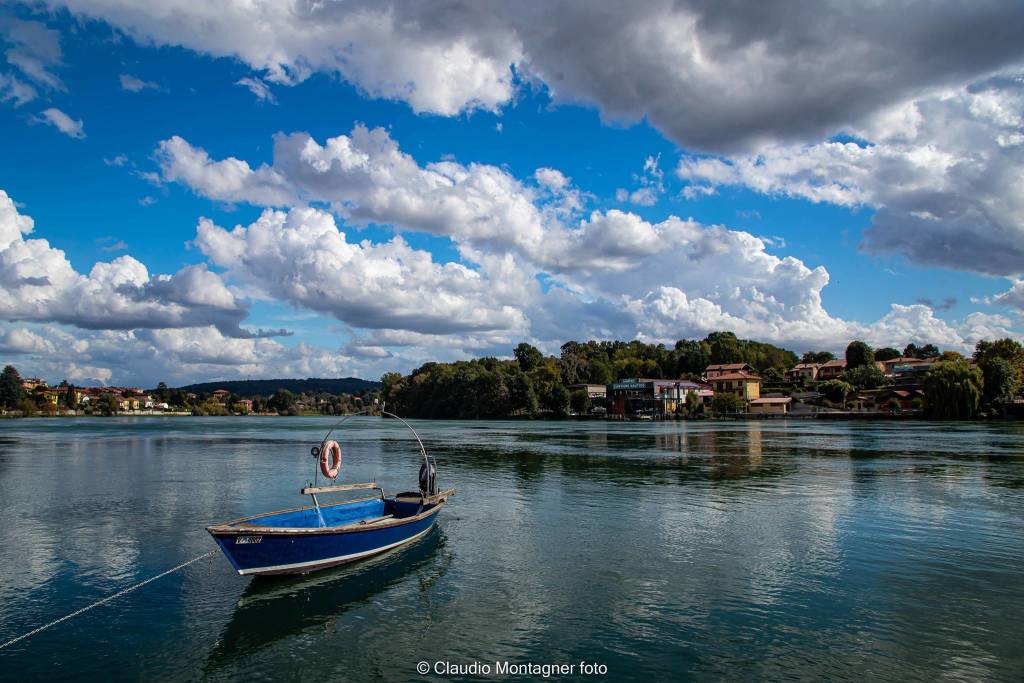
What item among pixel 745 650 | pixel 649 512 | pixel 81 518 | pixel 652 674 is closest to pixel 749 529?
pixel 649 512

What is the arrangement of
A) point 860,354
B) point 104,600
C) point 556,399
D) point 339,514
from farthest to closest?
point 860,354, point 556,399, point 339,514, point 104,600

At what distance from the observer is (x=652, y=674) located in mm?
12930

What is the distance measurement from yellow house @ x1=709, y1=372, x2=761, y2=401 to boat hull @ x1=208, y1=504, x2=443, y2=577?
16521 cm

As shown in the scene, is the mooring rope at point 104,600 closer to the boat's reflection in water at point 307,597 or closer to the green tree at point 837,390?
the boat's reflection in water at point 307,597

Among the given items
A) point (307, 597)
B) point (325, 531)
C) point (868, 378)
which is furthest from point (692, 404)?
point (307, 597)

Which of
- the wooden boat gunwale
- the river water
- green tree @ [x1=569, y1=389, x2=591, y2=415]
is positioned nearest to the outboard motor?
the wooden boat gunwale

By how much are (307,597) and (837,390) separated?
169 metres

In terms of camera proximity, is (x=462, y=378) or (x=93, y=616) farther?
(x=462, y=378)

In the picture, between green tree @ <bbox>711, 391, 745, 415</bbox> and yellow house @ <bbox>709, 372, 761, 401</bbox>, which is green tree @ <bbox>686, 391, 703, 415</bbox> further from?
yellow house @ <bbox>709, 372, 761, 401</bbox>

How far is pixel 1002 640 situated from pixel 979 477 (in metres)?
31.5

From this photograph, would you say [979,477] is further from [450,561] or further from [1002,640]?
[450,561]

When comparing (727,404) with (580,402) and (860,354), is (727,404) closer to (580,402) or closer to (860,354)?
(580,402)

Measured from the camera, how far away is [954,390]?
120m

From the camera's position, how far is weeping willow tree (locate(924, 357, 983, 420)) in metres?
118
